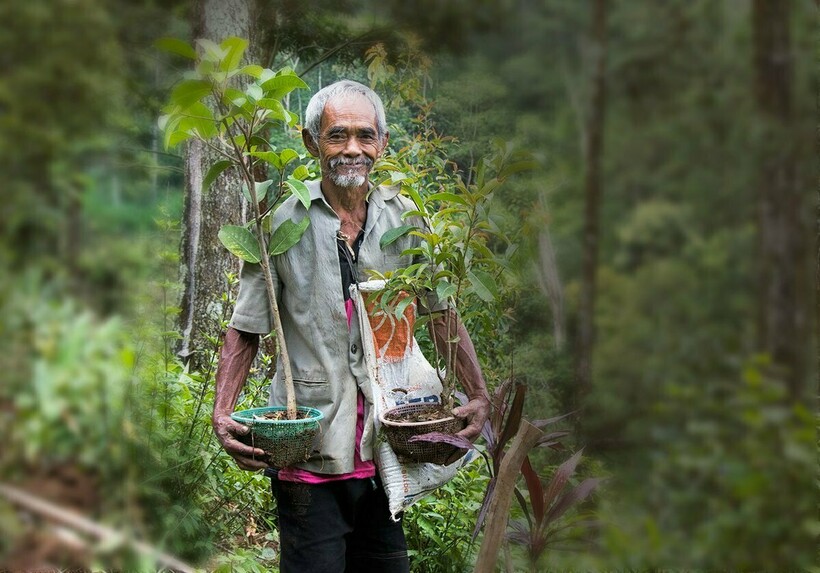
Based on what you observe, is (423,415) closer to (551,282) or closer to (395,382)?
(395,382)

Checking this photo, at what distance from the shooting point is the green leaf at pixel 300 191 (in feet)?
5.40

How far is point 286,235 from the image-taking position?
67.2 inches

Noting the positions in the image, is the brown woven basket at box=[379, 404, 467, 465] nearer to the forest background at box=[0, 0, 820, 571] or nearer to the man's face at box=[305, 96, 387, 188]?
the forest background at box=[0, 0, 820, 571]

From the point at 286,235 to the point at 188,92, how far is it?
38 centimetres

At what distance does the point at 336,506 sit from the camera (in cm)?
174

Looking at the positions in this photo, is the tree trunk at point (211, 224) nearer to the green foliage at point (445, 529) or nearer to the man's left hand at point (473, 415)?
the green foliage at point (445, 529)

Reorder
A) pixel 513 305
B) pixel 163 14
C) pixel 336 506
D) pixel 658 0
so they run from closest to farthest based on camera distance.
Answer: pixel 336 506 → pixel 658 0 → pixel 513 305 → pixel 163 14

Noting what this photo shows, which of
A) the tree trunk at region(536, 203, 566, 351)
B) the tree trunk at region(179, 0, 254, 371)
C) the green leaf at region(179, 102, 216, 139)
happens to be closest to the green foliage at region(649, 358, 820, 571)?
the tree trunk at region(536, 203, 566, 351)

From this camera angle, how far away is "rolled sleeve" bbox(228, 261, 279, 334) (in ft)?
5.71

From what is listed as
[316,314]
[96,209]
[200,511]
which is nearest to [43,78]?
A: [96,209]

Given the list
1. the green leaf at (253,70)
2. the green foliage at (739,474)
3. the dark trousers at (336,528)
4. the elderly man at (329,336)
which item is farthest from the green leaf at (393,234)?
the green foliage at (739,474)

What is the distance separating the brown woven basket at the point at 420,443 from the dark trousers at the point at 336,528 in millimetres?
177

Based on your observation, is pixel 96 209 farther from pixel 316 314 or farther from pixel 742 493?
pixel 742 493

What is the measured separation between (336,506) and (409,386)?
33 centimetres
